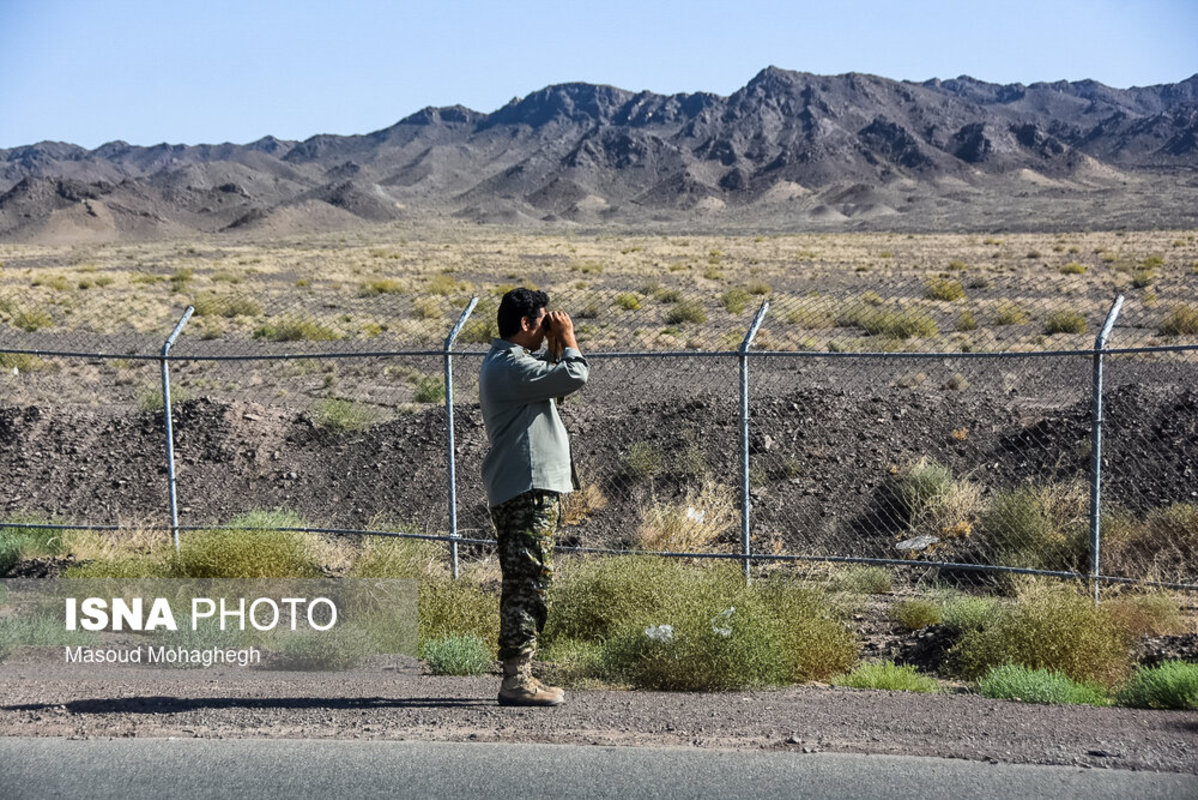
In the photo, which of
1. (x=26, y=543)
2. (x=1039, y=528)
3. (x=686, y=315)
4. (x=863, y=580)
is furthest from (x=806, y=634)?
(x=686, y=315)

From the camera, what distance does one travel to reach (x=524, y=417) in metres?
6.21

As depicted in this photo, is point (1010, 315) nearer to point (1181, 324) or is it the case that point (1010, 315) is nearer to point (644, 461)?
point (1181, 324)

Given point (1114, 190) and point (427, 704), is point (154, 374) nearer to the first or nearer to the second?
point (427, 704)

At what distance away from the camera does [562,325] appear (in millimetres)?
6246

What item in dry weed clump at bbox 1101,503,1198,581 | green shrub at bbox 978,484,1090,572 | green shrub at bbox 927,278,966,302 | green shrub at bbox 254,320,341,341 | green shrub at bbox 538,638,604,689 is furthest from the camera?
green shrub at bbox 927,278,966,302

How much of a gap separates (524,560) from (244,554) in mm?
4054

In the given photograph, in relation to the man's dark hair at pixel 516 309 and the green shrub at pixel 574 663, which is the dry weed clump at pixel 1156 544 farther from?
the man's dark hair at pixel 516 309

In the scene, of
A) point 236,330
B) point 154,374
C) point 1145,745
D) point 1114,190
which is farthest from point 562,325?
point 1114,190

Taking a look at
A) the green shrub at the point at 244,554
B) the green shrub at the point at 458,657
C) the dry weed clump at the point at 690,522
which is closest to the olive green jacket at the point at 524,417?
the green shrub at the point at 458,657

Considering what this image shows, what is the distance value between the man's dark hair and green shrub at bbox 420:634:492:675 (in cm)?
236

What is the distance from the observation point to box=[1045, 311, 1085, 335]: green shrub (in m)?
26.0

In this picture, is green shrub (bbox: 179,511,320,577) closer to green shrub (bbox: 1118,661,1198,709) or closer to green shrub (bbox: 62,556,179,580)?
green shrub (bbox: 62,556,179,580)

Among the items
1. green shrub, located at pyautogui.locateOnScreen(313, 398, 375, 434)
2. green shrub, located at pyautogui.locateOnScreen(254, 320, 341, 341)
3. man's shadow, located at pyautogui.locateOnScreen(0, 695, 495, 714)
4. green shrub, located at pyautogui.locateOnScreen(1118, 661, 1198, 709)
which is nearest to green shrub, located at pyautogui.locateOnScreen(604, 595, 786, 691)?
man's shadow, located at pyautogui.locateOnScreen(0, 695, 495, 714)

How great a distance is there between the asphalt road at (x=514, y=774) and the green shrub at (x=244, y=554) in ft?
11.3
